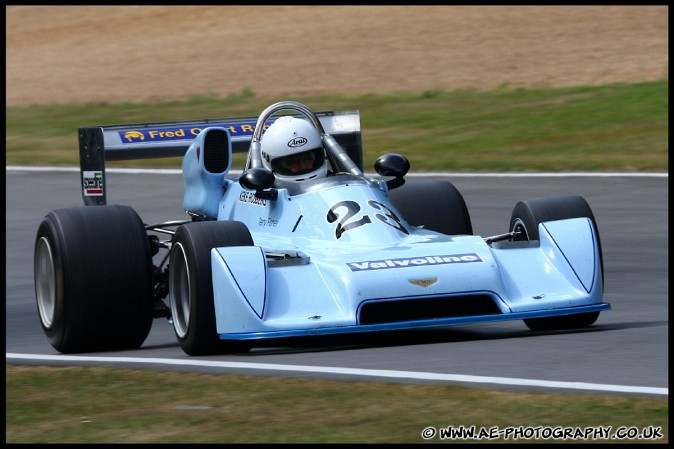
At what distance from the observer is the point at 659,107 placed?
26.1m

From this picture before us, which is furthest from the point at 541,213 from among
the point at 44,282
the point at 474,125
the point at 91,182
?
the point at 474,125

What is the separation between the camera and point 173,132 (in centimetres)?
1333

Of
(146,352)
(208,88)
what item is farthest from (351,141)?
(208,88)

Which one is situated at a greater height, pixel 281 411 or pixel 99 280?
pixel 99 280

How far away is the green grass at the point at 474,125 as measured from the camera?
74.4 ft

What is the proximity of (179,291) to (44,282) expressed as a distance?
4.17 ft

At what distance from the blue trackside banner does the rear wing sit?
3274 millimetres

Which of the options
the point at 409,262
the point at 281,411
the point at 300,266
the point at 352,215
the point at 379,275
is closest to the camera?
the point at 281,411

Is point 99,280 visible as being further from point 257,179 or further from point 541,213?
point 541,213

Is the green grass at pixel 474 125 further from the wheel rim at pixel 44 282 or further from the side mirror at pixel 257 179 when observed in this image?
the wheel rim at pixel 44 282

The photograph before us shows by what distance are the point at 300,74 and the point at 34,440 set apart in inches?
1157

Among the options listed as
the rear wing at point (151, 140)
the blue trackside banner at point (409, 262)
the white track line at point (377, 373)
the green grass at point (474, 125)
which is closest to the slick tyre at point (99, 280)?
the white track line at point (377, 373)

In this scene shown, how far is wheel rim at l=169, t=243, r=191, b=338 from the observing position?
10.2 m

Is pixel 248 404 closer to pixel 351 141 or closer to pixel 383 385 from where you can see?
pixel 383 385
